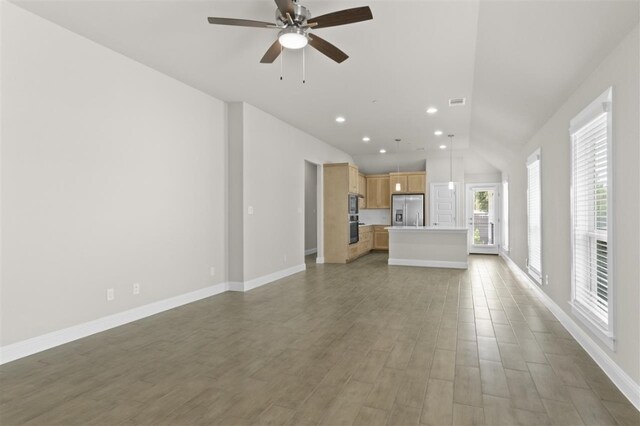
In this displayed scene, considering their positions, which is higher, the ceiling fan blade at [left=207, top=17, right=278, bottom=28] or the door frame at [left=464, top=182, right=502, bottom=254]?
the ceiling fan blade at [left=207, top=17, right=278, bottom=28]

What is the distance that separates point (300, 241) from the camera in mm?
7480

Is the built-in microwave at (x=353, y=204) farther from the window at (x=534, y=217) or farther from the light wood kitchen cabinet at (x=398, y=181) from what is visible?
the window at (x=534, y=217)

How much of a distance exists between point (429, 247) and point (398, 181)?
3330mm

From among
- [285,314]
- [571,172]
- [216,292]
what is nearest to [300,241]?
[216,292]

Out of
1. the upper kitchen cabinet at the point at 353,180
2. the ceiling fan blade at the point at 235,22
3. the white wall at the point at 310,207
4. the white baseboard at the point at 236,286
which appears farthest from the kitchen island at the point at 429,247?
the ceiling fan blade at the point at 235,22

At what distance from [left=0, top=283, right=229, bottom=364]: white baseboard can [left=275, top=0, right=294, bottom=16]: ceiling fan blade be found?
3.44 metres

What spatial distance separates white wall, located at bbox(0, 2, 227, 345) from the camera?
3057mm

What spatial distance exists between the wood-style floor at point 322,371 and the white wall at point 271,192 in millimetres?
1455

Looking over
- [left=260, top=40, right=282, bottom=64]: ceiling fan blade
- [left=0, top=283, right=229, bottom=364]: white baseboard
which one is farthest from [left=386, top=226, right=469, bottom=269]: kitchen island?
[left=260, top=40, right=282, bottom=64]: ceiling fan blade

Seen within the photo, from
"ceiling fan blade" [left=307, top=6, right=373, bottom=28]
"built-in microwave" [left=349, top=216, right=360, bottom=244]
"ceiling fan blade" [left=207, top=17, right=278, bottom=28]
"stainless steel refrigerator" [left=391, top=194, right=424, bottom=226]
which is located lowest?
"built-in microwave" [left=349, top=216, right=360, bottom=244]

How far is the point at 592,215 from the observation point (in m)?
3.11

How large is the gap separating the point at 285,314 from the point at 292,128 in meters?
4.13

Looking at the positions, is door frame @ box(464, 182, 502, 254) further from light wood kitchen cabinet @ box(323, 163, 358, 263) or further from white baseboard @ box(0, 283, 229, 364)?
white baseboard @ box(0, 283, 229, 364)

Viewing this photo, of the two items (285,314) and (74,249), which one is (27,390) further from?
(285,314)
